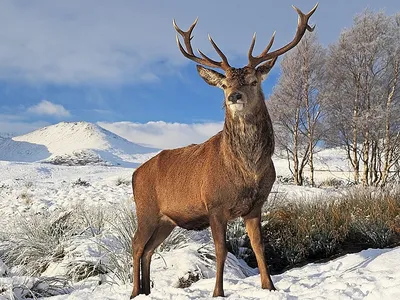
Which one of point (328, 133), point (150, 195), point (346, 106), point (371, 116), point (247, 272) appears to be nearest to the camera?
point (150, 195)

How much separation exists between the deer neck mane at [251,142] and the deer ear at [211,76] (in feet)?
1.25

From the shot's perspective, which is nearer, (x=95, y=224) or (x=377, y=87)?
(x=95, y=224)

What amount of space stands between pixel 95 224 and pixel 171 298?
3930 mm

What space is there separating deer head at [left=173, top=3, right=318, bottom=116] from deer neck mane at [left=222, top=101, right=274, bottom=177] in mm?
78

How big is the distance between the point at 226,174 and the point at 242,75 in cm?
85

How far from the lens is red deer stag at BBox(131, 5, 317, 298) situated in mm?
3666

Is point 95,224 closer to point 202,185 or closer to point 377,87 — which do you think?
point 202,185

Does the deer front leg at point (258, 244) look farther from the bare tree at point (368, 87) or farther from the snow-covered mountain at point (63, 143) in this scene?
the snow-covered mountain at point (63, 143)

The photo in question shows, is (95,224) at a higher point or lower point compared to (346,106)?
lower

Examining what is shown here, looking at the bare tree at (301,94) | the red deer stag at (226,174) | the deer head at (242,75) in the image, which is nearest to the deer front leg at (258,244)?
the red deer stag at (226,174)

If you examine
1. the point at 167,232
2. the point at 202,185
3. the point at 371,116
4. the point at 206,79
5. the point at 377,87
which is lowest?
the point at 167,232

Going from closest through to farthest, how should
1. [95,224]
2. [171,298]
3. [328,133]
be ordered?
[171,298] < [95,224] < [328,133]

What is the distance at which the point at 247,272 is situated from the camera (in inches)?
227

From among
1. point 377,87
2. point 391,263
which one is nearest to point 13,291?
point 391,263
